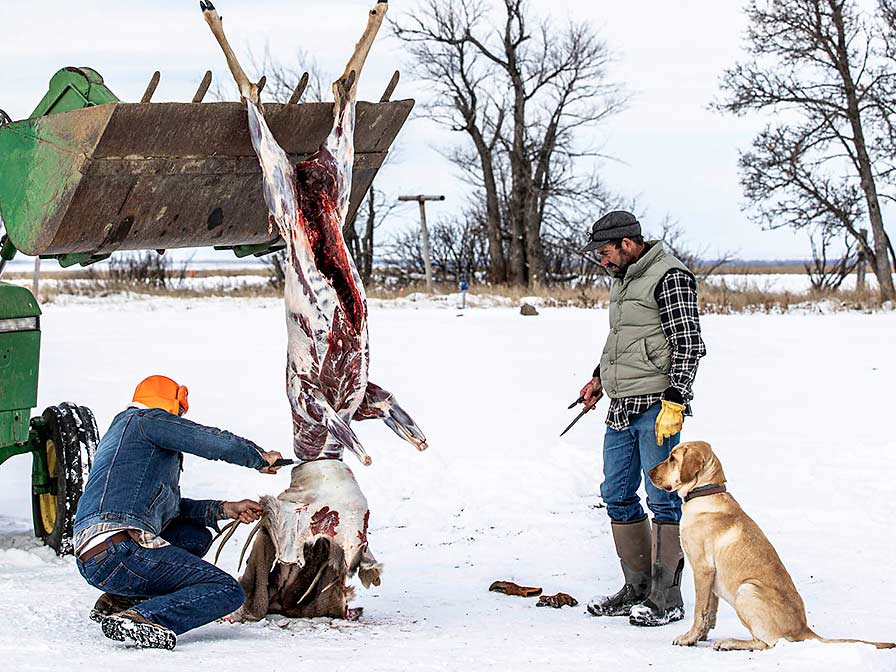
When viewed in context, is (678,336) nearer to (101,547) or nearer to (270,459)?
(270,459)

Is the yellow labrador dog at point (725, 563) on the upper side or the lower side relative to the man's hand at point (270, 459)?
lower

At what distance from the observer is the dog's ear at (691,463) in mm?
4902

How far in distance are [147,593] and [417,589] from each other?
65.1 inches

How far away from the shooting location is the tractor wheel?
6.62m

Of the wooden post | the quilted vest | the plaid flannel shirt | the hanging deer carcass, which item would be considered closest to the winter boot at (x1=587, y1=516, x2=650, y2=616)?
the plaid flannel shirt

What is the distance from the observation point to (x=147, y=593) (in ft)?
15.8

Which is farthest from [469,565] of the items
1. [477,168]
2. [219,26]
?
[477,168]

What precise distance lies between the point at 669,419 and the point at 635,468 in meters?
0.44

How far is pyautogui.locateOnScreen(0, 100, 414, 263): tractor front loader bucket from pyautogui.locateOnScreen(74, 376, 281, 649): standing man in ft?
3.08

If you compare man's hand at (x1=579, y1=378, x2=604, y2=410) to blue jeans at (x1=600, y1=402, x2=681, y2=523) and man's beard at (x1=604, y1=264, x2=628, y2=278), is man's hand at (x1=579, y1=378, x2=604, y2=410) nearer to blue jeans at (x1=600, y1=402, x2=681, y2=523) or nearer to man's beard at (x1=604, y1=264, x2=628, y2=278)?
blue jeans at (x1=600, y1=402, x2=681, y2=523)

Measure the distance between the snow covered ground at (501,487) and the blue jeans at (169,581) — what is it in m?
0.13

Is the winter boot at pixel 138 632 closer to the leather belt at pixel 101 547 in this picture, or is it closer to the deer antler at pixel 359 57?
the leather belt at pixel 101 547

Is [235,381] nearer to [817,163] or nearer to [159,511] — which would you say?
[159,511]

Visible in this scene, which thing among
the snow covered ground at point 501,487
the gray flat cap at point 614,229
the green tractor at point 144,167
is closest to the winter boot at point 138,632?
the snow covered ground at point 501,487
